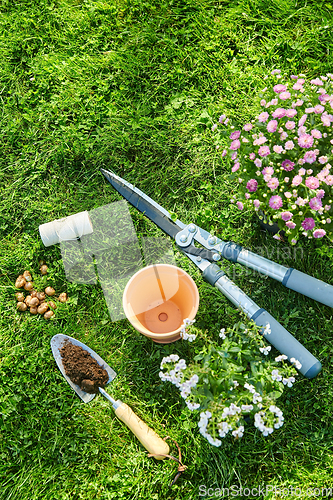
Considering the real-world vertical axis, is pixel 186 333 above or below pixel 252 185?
below

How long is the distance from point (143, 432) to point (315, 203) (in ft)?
5.19

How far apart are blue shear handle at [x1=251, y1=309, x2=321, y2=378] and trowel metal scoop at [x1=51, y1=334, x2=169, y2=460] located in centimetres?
88

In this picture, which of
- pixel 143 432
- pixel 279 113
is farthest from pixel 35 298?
pixel 279 113

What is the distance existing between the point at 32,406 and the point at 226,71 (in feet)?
8.42

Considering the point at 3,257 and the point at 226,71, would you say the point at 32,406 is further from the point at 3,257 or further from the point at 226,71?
the point at 226,71

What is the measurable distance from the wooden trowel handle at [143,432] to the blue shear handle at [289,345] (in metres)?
0.87

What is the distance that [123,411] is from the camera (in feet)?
7.32

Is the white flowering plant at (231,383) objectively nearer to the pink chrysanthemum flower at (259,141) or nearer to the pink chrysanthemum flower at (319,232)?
the pink chrysanthemum flower at (319,232)

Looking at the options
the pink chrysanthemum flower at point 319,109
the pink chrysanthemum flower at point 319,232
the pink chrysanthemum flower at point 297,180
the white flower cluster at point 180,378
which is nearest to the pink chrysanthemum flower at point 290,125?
the pink chrysanthemum flower at point 319,109

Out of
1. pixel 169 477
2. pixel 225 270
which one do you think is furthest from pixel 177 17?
pixel 169 477

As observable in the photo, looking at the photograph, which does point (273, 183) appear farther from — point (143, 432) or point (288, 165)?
point (143, 432)

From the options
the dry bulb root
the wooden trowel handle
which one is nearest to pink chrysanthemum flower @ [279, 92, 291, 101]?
the dry bulb root

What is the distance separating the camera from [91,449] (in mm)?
2283

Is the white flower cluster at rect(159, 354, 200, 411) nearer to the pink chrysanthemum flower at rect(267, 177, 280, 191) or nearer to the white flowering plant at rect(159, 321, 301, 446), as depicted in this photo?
the white flowering plant at rect(159, 321, 301, 446)
